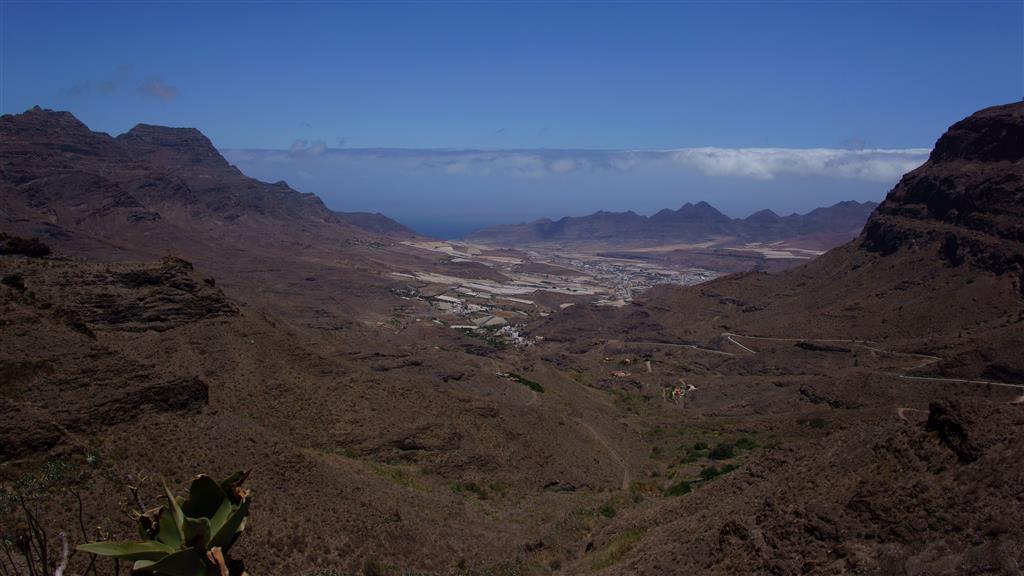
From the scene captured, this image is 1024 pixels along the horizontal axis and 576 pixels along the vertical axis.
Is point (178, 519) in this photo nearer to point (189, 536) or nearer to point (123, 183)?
point (189, 536)

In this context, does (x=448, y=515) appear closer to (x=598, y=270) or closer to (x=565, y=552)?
(x=565, y=552)

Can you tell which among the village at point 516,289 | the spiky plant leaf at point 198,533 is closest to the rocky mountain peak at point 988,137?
the village at point 516,289

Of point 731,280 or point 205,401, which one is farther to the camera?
point 731,280

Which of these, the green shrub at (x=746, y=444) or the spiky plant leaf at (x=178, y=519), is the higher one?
the spiky plant leaf at (x=178, y=519)

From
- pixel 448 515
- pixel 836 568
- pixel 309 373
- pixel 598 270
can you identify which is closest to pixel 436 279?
pixel 598 270

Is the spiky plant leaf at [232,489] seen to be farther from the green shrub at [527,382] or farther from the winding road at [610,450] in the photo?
the green shrub at [527,382]

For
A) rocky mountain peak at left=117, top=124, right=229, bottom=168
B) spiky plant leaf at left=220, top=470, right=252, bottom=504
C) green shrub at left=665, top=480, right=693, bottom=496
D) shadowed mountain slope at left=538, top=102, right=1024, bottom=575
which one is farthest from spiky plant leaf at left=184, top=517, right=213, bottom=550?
rocky mountain peak at left=117, top=124, right=229, bottom=168

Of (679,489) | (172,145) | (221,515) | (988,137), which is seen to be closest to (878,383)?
(679,489)
